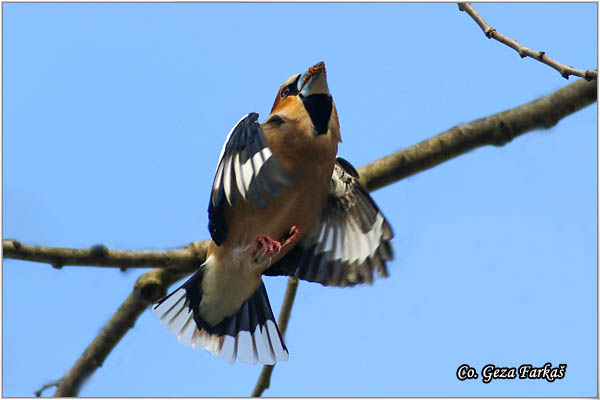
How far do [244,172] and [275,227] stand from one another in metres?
0.60

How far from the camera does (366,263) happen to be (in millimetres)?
4125

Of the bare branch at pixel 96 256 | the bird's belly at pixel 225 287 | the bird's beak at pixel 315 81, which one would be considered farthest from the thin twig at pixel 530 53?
the bare branch at pixel 96 256

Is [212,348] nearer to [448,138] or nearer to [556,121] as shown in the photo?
[448,138]

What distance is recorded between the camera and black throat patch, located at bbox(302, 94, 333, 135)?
11.9 ft

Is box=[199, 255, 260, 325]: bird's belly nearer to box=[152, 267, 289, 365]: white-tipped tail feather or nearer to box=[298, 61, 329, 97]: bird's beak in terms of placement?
box=[152, 267, 289, 365]: white-tipped tail feather

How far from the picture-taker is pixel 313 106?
12.1ft

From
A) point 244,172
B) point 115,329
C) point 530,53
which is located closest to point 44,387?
point 115,329

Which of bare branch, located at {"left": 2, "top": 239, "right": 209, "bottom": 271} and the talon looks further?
the talon

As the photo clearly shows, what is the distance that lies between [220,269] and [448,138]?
1483 millimetres

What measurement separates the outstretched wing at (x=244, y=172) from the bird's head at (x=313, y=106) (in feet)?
0.77

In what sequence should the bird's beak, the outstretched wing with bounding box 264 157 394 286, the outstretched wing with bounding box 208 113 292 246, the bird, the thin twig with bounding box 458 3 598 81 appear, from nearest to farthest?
the thin twig with bounding box 458 3 598 81 → the outstretched wing with bounding box 208 113 292 246 → the bird → the bird's beak → the outstretched wing with bounding box 264 157 394 286

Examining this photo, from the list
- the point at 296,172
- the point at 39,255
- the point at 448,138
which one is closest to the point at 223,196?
the point at 296,172

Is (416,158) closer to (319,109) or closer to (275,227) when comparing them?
(319,109)

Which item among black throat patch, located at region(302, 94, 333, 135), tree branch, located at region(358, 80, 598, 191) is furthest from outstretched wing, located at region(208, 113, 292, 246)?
tree branch, located at region(358, 80, 598, 191)
